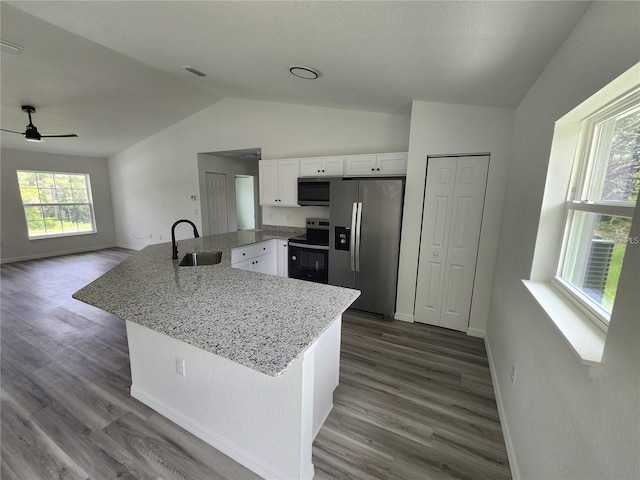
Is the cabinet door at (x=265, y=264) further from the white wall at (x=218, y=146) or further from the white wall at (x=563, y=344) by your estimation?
the white wall at (x=563, y=344)

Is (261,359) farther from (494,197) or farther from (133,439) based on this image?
(494,197)

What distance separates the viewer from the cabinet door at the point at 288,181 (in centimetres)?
388

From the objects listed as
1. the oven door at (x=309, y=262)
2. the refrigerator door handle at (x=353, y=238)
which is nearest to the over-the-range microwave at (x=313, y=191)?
the refrigerator door handle at (x=353, y=238)

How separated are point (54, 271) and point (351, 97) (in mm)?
6220

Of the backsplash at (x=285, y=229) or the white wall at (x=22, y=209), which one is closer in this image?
the backsplash at (x=285, y=229)

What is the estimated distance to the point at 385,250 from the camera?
122 inches

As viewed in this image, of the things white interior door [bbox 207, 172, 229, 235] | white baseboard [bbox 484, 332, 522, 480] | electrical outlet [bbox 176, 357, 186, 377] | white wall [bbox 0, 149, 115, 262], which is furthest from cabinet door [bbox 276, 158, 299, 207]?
white wall [bbox 0, 149, 115, 262]

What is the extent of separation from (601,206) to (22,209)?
8836mm

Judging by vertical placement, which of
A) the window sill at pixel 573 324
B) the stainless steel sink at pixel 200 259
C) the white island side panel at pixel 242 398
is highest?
the window sill at pixel 573 324

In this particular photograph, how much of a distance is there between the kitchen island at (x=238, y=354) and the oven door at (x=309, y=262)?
64.3 inches

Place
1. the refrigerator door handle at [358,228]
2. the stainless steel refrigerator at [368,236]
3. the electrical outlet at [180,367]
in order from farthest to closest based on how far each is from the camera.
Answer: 1. the refrigerator door handle at [358,228]
2. the stainless steel refrigerator at [368,236]
3. the electrical outlet at [180,367]

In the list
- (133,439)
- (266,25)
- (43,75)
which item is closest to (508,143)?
(266,25)

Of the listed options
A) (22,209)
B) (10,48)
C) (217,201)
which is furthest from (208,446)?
(22,209)

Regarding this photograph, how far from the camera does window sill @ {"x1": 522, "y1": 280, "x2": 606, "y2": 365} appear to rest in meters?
0.88
